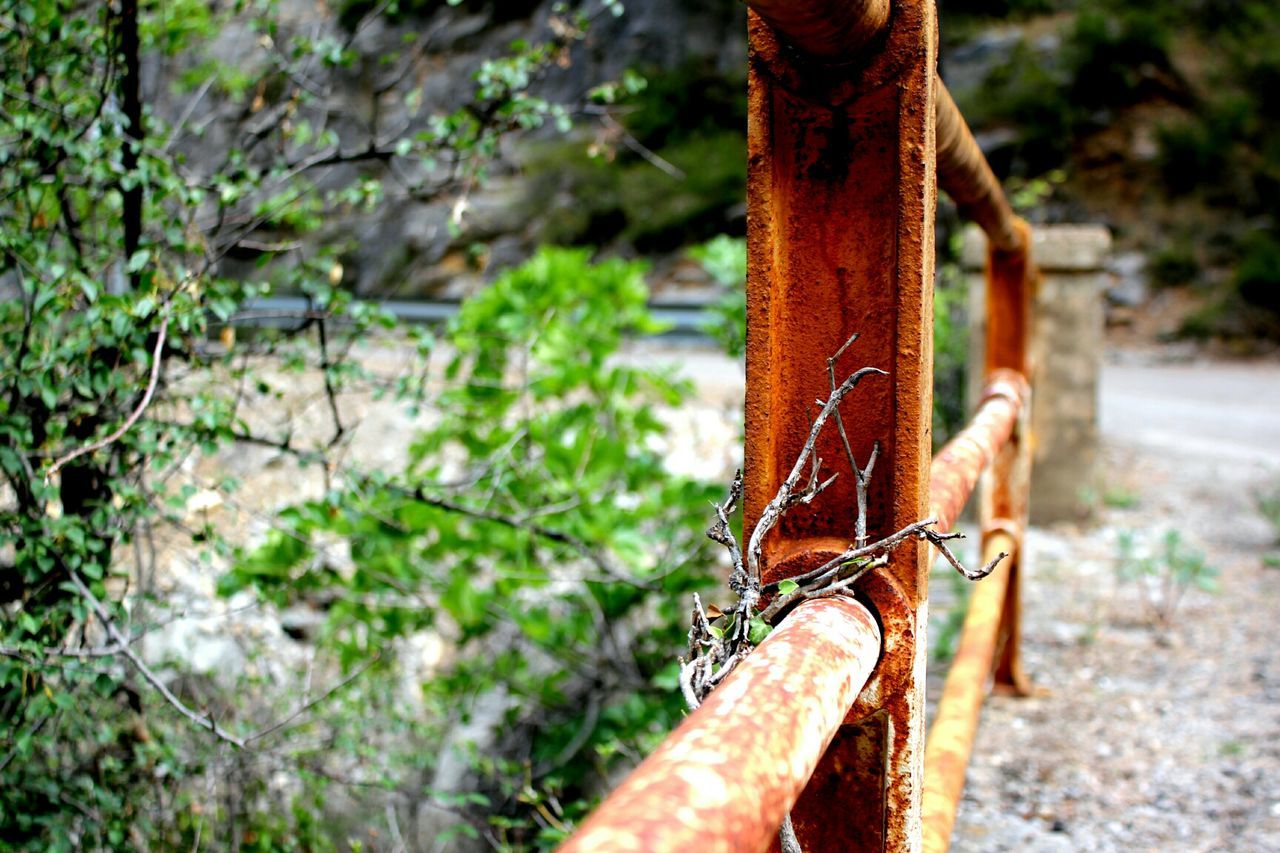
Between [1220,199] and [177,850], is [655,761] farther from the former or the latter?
[1220,199]

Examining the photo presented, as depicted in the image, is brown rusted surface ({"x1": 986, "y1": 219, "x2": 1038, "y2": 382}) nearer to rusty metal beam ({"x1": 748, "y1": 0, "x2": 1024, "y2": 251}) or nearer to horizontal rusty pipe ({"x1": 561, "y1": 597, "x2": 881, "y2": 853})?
rusty metal beam ({"x1": 748, "y1": 0, "x2": 1024, "y2": 251})

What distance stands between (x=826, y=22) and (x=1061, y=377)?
Answer: 16.4 feet

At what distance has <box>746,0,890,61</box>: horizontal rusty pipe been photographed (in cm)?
75

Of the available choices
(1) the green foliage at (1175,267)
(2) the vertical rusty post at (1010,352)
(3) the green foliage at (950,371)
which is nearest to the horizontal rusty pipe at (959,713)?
(2) the vertical rusty post at (1010,352)

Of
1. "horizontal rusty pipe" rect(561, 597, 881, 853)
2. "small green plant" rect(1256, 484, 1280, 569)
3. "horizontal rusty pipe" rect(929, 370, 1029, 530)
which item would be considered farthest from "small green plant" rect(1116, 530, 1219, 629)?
"horizontal rusty pipe" rect(561, 597, 881, 853)

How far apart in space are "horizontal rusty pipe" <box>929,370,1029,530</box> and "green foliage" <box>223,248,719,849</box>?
111cm

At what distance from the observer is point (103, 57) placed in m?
2.22

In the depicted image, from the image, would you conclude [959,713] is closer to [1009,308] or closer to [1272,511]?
[1009,308]

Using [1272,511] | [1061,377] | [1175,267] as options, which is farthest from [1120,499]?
[1175,267]

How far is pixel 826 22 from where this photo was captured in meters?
0.80

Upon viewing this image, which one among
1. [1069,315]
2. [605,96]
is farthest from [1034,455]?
[605,96]

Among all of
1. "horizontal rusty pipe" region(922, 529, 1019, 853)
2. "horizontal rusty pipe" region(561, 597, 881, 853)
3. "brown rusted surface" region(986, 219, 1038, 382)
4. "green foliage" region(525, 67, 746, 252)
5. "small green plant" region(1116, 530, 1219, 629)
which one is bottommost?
"small green plant" region(1116, 530, 1219, 629)

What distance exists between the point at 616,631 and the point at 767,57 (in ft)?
9.15

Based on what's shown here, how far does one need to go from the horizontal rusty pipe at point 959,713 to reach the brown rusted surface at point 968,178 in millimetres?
670
